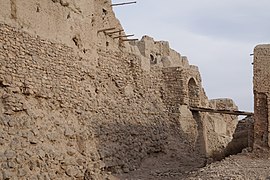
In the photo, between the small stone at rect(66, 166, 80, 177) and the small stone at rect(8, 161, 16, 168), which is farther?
the small stone at rect(66, 166, 80, 177)

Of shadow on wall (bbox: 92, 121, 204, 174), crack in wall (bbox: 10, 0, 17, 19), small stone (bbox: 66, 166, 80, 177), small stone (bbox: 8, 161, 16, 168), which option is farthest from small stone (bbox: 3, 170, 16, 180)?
shadow on wall (bbox: 92, 121, 204, 174)

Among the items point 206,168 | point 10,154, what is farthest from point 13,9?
point 206,168

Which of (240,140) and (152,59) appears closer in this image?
(240,140)

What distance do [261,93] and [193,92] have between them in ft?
25.2

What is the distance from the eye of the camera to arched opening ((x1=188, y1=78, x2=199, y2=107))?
2275 cm

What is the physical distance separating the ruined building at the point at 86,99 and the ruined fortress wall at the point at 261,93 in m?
0.06

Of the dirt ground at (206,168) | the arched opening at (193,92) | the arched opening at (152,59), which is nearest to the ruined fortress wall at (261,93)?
the dirt ground at (206,168)

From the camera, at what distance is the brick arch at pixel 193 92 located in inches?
896

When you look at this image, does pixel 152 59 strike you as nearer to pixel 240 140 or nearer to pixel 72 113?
pixel 240 140

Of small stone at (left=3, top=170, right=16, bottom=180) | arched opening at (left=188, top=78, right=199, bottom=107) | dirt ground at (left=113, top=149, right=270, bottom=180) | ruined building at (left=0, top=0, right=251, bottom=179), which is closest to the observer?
small stone at (left=3, top=170, right=16, bottom=180)

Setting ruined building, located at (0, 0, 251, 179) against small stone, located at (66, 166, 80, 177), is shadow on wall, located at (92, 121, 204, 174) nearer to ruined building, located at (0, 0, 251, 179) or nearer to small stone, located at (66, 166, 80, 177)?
ruined building, located at (0, 0, 251, 179)

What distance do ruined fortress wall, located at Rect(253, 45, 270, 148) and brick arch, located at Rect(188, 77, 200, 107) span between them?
726 cm

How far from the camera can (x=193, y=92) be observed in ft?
75.6

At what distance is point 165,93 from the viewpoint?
21922 millimetres
